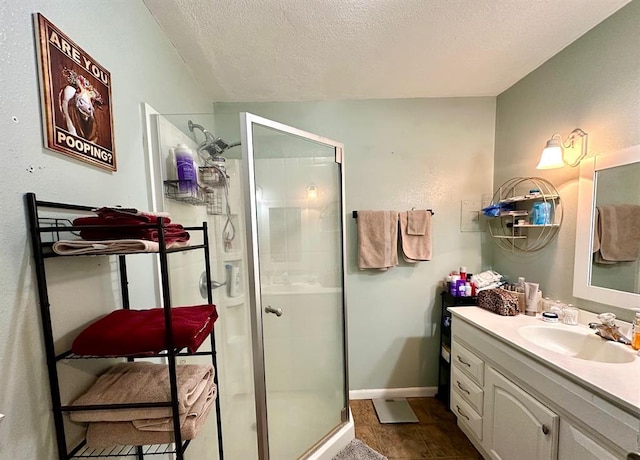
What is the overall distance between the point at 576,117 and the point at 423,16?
1.07 meters

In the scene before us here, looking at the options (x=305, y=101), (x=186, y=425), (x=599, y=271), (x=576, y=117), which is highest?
(x=305, y=101)

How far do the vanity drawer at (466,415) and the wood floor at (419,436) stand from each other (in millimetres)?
151

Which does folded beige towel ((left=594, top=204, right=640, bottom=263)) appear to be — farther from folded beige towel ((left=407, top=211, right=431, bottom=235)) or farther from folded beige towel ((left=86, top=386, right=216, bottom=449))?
folded beige towel ((left=86, top=386, right=216, bottom=449))

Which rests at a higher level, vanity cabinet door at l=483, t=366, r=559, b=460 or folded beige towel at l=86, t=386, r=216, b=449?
folded beige towel at l=86, t=386, r=216, b=449

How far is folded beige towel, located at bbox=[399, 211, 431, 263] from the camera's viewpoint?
1916 mm

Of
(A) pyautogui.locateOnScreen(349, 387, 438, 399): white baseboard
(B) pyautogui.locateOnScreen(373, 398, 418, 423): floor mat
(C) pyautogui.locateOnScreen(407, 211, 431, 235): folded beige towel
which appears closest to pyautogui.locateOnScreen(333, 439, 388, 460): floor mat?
(B) pyautogui.locateOnScreen(373, 398, 418, 423): floor mat

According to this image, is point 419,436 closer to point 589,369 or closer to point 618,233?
point 589,369

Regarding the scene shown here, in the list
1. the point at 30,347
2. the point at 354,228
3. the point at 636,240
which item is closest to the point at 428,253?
the point at 354,228

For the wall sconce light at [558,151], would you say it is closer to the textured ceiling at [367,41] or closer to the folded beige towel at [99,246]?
the textured ceiling at [367,41]

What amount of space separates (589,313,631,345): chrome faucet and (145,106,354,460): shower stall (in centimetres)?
135

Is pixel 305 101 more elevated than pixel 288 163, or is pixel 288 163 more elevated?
pixel 305 101

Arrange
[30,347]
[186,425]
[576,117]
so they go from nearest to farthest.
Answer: [30,347]
[186,425]
[576,117]

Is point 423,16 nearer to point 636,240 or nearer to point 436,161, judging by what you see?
point 436,161

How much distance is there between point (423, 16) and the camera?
116cm
